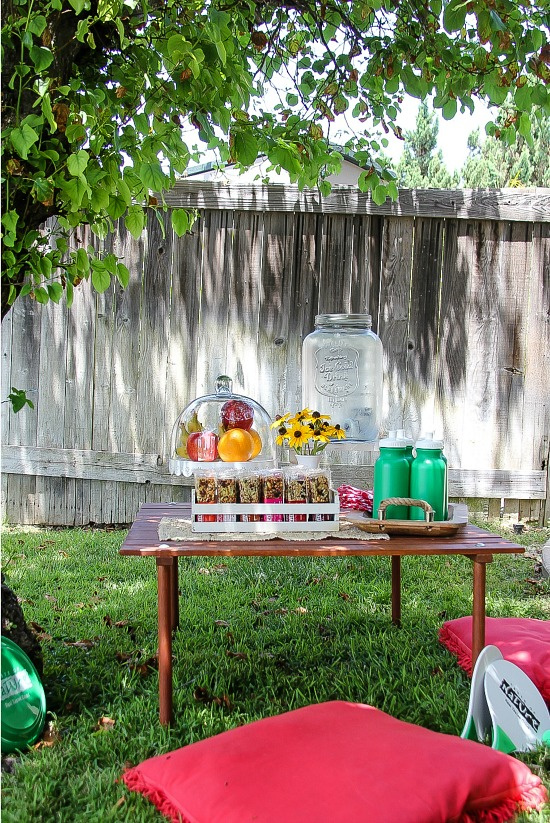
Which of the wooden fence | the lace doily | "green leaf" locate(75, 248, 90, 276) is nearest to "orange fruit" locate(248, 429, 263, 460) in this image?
the lace doily

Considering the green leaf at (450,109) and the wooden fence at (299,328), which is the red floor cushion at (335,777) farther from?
the wooden fence at (299,328)

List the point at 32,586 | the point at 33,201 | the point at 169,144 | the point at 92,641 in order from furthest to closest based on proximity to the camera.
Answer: the point at 32,586
the point at 92,641
the point at 33,201
the point at 169,144

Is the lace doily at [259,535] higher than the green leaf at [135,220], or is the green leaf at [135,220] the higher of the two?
the green leaf at [135,220]

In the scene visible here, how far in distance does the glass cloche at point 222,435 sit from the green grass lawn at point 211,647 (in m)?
0.82

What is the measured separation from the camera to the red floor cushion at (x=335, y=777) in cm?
191

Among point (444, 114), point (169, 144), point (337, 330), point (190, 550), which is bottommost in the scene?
point (190, 550)

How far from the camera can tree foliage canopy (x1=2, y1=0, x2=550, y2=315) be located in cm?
244

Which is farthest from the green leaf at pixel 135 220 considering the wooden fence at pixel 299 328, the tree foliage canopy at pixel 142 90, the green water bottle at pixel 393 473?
the wooden fence at pixel 299 328

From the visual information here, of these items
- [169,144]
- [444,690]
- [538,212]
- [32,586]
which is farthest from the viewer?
[538,212]

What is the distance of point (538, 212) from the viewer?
5516 mm

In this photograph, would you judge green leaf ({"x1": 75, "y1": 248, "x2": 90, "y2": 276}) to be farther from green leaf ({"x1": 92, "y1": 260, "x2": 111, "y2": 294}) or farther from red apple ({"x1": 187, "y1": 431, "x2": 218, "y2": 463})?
red apple ({"x1": 187, "y1": 431, "x2": 218, "y2": 463})

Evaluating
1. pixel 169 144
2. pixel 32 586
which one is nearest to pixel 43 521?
pixel 32 586

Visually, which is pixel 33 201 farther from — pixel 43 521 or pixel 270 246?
pixel 43 521

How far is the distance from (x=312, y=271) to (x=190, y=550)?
3356 millimetres
